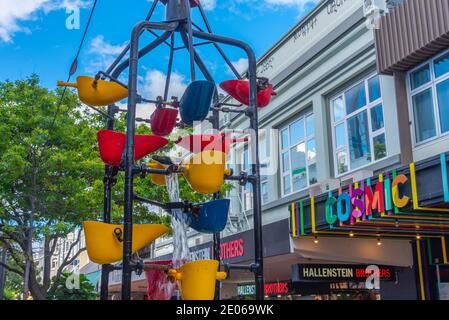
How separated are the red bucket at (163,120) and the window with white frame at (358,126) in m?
8.18

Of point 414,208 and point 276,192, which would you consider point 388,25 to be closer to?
point 414,208

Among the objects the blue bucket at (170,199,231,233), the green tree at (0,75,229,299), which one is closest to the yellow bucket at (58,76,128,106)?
the blue bucket at (170,199,231,233)

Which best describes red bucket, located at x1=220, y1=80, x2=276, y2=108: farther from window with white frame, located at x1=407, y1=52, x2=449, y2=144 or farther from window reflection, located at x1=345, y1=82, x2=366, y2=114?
window reflection, located at x1=345, y1=82, x2=366, y2=114

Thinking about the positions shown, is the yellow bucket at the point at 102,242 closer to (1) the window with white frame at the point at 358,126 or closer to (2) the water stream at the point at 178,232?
(2) the water stream at the point at 178,232

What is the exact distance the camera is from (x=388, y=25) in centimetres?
1207

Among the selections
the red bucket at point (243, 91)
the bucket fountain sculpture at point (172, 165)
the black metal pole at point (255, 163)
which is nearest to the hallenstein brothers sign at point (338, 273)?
the bucket fountain sculpture at point (172, 165)

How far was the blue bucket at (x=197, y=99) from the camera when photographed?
15.1 ft

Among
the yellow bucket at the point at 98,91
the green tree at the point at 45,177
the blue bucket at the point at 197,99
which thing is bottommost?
the blue bucket at the point at 197,99

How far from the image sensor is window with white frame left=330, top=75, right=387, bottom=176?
13.1 metres

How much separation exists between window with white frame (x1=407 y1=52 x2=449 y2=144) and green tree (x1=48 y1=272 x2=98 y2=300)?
36.3 feet

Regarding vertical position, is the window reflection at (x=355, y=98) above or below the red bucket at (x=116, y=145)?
above

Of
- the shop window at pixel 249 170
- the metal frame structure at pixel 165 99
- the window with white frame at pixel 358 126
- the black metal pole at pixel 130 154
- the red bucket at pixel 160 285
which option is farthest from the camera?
the shop window at pixel 249 170

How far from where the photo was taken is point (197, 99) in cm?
464
